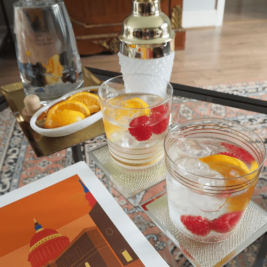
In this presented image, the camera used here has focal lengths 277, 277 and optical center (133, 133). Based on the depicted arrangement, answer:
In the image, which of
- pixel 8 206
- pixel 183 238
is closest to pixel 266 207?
pixel 183 238

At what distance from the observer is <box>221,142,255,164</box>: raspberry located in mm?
376

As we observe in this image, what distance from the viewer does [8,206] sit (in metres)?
0.48

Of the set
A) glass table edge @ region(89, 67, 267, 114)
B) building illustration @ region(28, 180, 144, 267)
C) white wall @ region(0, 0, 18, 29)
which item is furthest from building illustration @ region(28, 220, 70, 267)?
white wall @ region(0, 0, 18, 29)

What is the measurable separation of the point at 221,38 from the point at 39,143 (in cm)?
213

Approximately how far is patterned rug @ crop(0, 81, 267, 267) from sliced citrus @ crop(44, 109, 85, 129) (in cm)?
7

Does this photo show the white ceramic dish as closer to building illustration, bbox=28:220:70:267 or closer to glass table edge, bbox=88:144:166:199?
glass table edge, bbox=88:144:166:199

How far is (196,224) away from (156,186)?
0.42ft

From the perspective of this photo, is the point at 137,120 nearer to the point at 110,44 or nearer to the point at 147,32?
the point at 147,32

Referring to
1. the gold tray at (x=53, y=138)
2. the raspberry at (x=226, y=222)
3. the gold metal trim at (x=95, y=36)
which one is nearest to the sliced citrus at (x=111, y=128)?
the gold tray at (x=53, y=138)

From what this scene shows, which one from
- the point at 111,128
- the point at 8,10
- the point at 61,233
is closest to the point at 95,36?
the point at 8,10

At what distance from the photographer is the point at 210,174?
36cm

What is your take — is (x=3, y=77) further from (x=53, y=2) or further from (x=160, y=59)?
(x=160, y=59)

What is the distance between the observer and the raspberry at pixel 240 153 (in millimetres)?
376

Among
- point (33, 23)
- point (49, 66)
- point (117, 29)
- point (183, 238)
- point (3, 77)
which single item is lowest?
point (3, 77)
